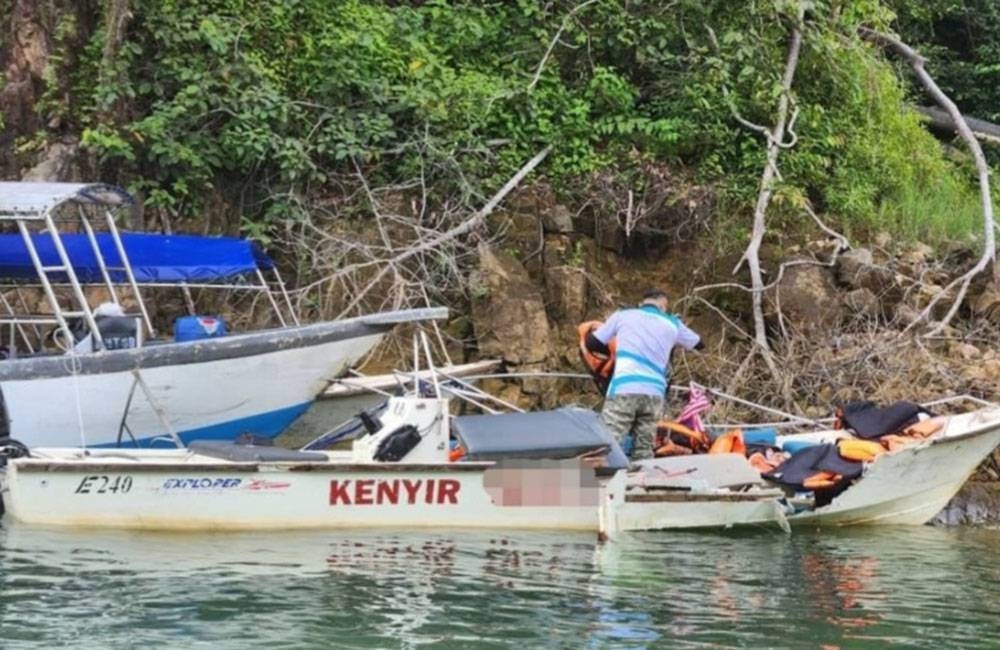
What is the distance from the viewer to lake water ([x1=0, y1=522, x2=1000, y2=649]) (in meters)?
6.75

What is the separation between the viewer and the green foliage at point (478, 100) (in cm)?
1486

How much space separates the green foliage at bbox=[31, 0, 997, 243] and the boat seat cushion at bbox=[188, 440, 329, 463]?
5.33m

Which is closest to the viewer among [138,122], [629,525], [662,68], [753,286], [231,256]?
[629,525]

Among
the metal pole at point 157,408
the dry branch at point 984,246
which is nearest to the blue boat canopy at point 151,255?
the metal pole at point 157,408

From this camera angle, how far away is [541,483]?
32.0 ft

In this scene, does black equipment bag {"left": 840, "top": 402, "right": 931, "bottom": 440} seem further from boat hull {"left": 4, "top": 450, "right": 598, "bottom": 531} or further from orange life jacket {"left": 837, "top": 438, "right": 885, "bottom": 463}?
boat hull {"left": 4, "top": 450, "right": 598, "bottom": 531}

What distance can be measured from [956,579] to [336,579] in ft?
13.0

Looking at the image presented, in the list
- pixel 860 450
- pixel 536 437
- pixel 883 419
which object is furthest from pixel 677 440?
pixel 536 437

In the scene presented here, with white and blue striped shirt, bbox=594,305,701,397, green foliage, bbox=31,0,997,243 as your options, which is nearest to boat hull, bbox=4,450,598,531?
white and blue striped shirt, bbox=594,305,701,397

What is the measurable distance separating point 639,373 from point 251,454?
3.14 m

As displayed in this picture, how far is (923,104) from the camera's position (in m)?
20.4

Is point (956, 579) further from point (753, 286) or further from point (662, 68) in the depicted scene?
point (662, 68)

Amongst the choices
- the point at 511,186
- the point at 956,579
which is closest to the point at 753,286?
the point at 511,186

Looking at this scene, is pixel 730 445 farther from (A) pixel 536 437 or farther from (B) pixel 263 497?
(B) pixel 263 497
